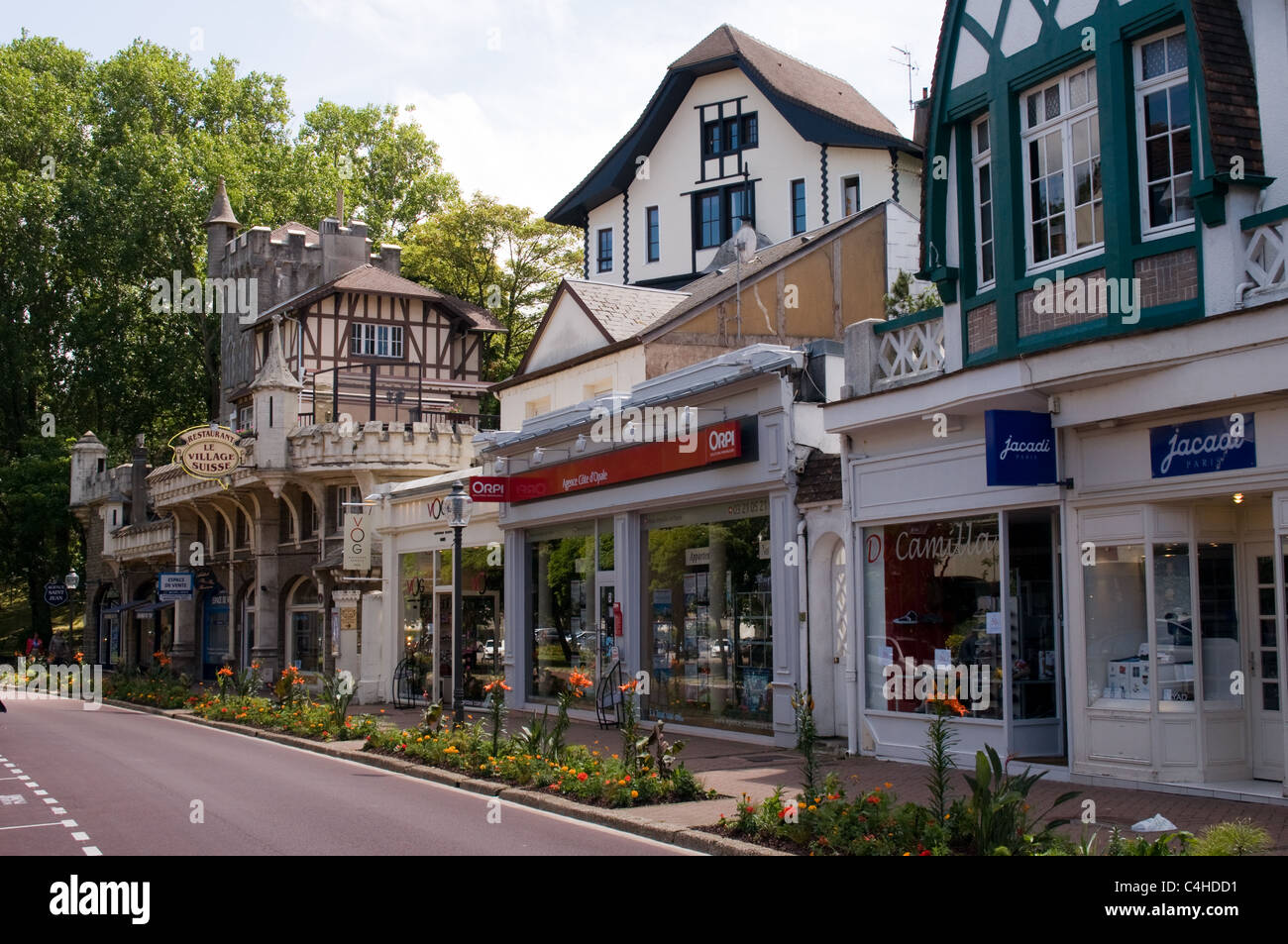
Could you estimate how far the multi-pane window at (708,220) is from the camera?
39.4 m

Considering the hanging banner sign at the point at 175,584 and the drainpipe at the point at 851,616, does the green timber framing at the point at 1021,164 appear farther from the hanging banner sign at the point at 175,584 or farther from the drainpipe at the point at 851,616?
the hanging banner sign at the point at 175,584

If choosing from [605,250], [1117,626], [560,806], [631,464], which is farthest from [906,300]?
[605,250]

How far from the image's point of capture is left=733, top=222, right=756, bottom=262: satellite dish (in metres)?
27.5

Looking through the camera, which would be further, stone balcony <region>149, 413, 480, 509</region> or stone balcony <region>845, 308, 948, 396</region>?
stone balcony <region>149, 413, 480, 509</region>

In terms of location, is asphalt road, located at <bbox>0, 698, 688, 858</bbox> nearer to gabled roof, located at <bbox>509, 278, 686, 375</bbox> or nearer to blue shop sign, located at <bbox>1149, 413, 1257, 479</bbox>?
blue shop sign, located at <bbox>1149, 413, 1257, 479</bbox>

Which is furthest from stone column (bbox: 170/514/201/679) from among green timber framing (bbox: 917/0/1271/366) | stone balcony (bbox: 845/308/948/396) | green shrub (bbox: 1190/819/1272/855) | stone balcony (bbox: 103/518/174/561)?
green shrub (bbox: 1190/819/1272/855)

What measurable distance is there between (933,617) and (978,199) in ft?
15.7

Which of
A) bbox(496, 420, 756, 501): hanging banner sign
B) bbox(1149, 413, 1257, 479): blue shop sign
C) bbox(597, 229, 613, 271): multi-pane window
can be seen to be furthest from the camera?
bbox(597, 229, 613, 271): multi-pane window

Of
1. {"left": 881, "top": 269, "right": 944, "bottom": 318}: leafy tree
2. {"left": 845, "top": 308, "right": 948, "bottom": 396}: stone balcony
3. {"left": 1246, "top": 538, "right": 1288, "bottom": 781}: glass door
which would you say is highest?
{"left": 881, "top": 269, "right": 944, "bottom": 318}: leafy tree

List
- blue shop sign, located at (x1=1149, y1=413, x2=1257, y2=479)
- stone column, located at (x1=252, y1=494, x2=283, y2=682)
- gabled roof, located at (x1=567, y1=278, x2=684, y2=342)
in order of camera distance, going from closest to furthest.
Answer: blue shop sign, located at (x1=1149, y1=413, x2=1257, y2=479), gabled roof, located at (x1=567, y1=278, x2=684, y2=342), stone column, located at (x1=252, y1=494, x2=283, y2=682)

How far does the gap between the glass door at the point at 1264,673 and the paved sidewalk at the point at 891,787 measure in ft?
2.32

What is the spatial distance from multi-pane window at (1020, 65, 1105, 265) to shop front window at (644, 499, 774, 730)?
631cm
